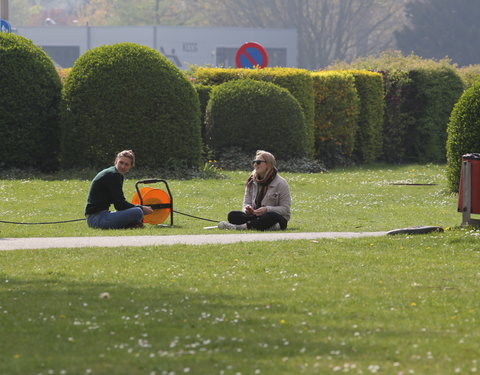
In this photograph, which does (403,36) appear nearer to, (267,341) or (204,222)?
(204,222)

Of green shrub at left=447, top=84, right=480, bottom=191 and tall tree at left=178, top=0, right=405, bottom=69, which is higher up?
tall tree at left=178, top=0, right=405, bottom=69

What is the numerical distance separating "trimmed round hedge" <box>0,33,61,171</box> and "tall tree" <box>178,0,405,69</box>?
48.0 metres

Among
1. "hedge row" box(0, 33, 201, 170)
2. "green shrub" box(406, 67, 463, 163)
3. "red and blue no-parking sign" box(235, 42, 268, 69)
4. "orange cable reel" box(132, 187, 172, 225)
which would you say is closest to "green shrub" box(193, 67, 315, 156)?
"red and blue no-parking sign" box(235, 42, 268, 69)

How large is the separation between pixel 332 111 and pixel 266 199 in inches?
574

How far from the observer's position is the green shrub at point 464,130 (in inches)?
694

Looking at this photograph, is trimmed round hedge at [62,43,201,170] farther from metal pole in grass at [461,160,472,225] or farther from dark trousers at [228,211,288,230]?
metal pole in grass at [461,160,472,225]

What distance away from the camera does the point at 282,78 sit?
25.8m

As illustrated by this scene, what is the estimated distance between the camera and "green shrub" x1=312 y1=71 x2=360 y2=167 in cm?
2706

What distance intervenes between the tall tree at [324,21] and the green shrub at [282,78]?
140ft

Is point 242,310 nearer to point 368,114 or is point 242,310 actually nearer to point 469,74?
point 368,114

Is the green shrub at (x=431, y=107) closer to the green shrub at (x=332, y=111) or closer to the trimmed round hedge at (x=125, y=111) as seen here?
the green shrub at (x=332, y=111)

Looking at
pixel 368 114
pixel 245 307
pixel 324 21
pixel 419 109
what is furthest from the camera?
pixel 324 21

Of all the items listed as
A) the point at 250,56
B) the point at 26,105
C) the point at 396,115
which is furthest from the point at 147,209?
the point at 396,115

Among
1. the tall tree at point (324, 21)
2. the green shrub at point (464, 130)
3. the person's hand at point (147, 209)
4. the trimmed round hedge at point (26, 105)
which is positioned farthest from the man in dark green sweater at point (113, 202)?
A: the tall tree at point (324, 21)
